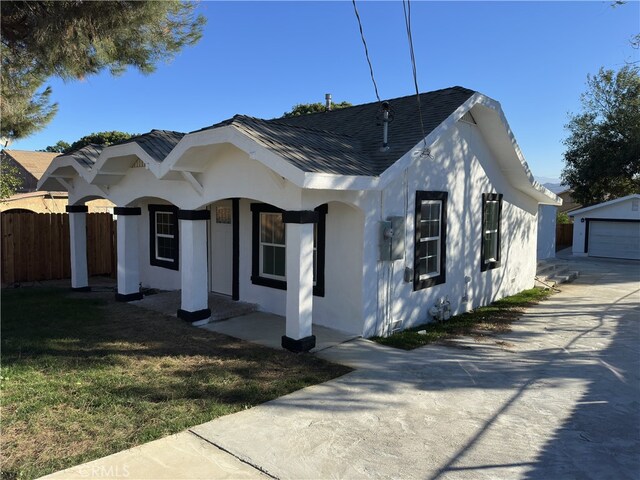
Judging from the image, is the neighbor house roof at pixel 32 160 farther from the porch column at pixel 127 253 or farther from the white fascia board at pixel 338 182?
the white fascia board at pixel 338 182

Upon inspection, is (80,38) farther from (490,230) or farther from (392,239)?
(490,230)

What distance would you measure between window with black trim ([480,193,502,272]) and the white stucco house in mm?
48

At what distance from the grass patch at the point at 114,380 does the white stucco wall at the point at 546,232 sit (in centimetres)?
1935

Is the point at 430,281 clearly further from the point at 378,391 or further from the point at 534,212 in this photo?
the point at 534,212

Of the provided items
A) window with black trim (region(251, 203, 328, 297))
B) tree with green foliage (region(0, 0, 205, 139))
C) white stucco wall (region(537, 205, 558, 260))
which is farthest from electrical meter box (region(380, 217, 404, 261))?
white stucco wall (region(537, 205, 558, 260))

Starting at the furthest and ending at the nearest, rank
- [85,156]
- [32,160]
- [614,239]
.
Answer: [32,160] < [614,239] < [85,156]

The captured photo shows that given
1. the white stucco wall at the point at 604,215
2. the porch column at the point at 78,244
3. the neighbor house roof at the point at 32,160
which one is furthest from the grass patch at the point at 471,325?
the neighbor house roof at the point at 32,160

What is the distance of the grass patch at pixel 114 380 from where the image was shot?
13.2 ft

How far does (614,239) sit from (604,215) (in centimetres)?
131

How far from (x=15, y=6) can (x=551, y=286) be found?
1410 centimetres

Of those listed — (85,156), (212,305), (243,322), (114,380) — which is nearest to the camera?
(114,380)

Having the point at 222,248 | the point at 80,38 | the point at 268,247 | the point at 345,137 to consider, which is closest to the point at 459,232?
the point at 345,137

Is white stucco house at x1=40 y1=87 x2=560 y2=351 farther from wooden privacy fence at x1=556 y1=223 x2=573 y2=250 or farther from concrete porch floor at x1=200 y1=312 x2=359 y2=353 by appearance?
wooden privacy fence at x1=556 y1=223 x2=573 y2=250

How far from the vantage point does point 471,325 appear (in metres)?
8.88
